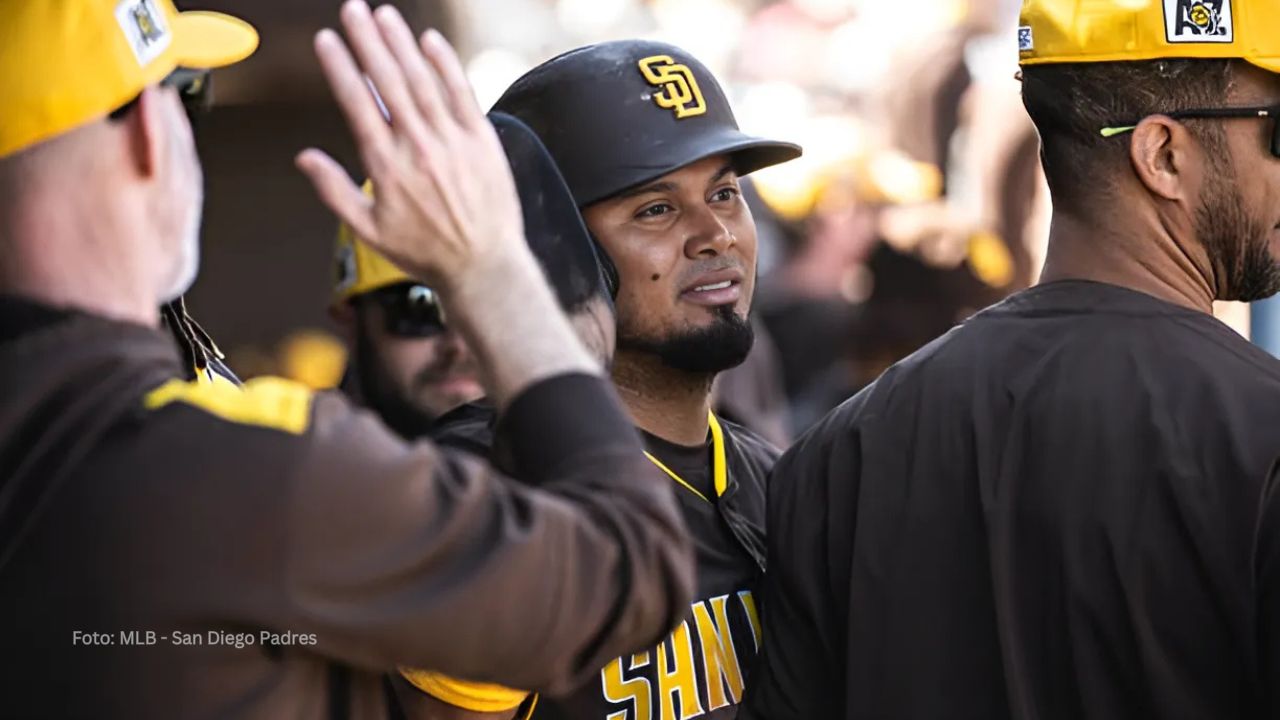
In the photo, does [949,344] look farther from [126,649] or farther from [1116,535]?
[126,649]

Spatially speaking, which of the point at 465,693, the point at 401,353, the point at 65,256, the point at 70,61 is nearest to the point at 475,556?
the point at 65,256

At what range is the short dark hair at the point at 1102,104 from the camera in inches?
91.0

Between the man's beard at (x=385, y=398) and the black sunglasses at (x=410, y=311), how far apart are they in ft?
0.39

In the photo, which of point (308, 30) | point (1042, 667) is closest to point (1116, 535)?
point (1042, 667)

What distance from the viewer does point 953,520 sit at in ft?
7.48

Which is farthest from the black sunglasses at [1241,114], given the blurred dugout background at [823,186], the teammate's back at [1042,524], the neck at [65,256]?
the blurred dugout background at [823,186]

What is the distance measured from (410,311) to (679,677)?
2.14 meters

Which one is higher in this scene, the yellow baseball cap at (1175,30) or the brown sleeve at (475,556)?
the yellow baseball cap at (1175,30)

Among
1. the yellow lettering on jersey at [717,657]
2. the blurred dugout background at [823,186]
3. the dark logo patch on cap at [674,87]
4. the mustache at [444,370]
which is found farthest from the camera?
the blurred dugout background at [823,186]

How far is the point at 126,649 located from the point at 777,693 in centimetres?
126

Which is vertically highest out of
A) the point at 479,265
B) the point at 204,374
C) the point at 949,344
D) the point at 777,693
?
the point at 479,265

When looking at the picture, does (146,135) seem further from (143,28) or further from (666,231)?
(666,231)

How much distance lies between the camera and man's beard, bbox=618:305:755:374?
3.10 m

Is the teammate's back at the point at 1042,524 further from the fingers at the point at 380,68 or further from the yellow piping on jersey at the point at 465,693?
the fingers at the point at 380,68
